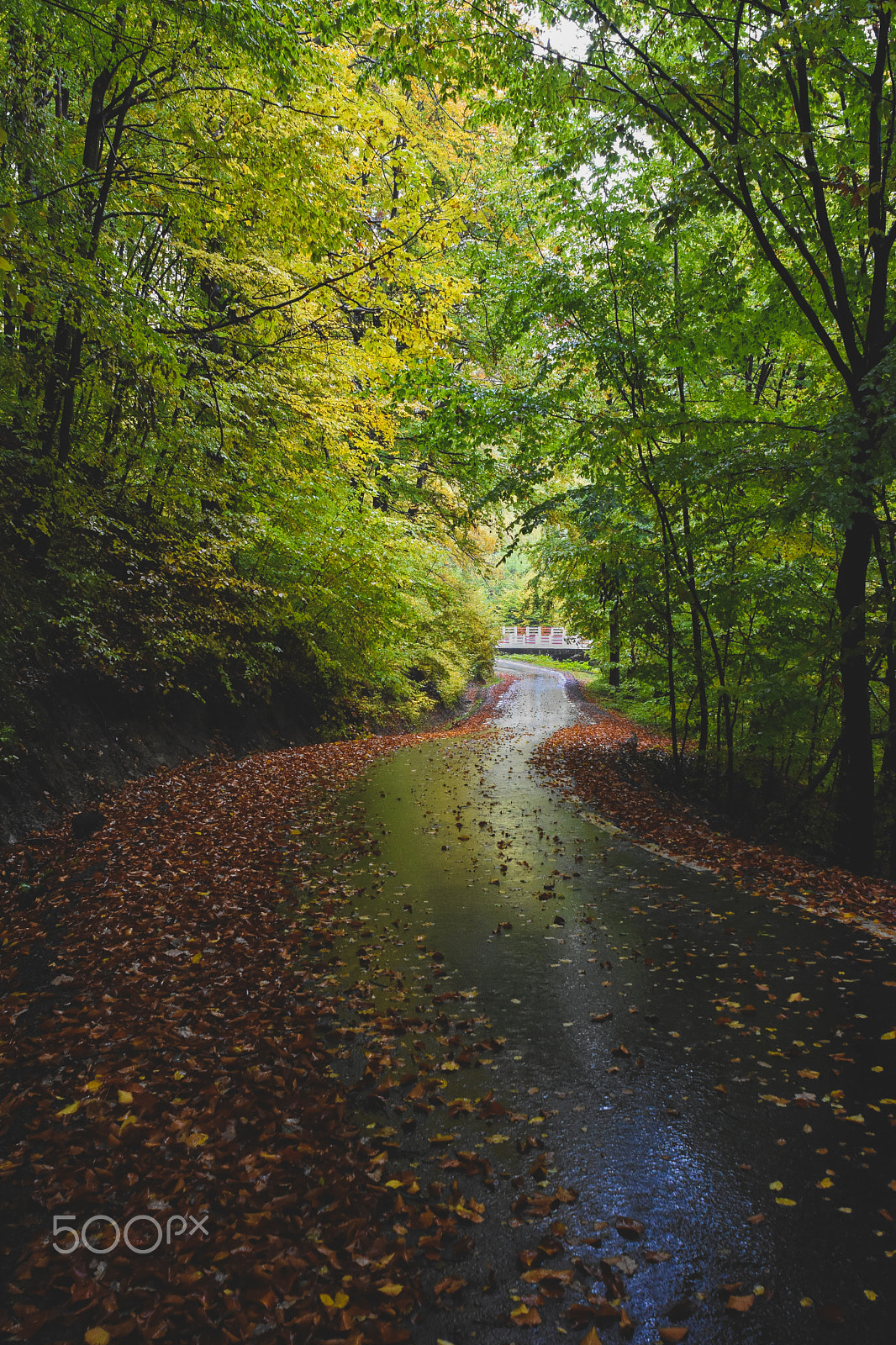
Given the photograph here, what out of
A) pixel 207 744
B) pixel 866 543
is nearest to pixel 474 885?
pixel 866 543

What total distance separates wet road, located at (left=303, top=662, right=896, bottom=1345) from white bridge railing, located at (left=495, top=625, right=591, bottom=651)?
5505 centimetres

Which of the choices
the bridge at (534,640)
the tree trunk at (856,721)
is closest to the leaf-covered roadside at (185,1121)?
the tree trunk at (856,721)

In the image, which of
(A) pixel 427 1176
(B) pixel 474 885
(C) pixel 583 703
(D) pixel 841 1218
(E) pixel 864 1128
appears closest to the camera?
(D) pixel 841 1218

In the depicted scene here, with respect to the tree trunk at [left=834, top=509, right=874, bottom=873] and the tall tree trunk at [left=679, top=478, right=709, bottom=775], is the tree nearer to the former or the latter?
the tree trunk at [left=834, top=509, right=874, bottom=873]

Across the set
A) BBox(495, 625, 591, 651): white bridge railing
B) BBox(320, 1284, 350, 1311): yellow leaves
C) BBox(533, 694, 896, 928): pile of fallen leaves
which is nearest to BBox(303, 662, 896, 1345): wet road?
BBox(320, 1284, 350, 1311): yellow leaves

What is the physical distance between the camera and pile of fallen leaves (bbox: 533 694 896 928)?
19.7 ft

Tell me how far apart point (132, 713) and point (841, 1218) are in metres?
9.27

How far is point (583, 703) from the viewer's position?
2620 centimetres

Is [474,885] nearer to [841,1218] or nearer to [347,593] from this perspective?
[841,1218]

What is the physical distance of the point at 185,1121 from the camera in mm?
3070

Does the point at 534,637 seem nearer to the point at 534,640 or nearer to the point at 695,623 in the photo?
the point at 534,640

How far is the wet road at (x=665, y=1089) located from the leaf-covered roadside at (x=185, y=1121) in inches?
13.0

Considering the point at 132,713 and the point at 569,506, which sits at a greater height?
the point at 569,506

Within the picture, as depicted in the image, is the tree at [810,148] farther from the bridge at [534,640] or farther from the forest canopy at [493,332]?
the bridge at [534,640]
